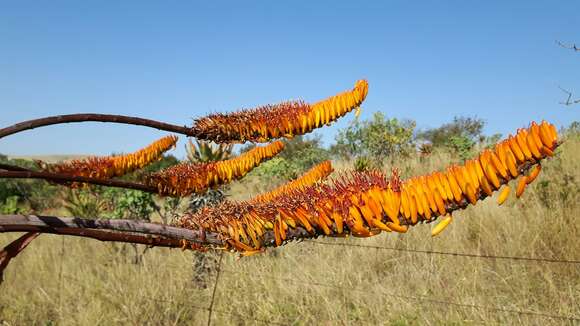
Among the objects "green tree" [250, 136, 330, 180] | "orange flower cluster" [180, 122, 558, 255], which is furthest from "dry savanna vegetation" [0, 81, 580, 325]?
"green tree" [250, 136, 330, 180]

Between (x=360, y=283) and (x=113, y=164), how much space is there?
2998 millimetres

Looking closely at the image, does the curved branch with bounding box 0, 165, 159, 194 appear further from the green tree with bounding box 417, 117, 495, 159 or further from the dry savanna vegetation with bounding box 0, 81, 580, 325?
the green tree with bounding box 417, 117, 495, 159

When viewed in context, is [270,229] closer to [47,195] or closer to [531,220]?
[531,220]

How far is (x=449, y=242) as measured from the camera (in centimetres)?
474

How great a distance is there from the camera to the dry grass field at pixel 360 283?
3.43 metres

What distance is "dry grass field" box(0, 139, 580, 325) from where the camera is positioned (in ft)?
11.3

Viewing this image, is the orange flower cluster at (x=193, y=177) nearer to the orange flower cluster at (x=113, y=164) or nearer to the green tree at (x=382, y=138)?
the orange flower cluster at (x=113, y=164)

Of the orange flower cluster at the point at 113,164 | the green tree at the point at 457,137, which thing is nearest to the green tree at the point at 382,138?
the green tree at the point at 457,137

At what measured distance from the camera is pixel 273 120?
3.53 ft

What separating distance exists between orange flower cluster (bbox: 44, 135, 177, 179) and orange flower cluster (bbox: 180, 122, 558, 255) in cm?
64

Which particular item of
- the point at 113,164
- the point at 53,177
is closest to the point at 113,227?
the point at 53,177

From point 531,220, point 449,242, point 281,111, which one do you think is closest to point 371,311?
point 449,242

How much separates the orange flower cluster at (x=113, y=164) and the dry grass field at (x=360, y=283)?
6.07 ft

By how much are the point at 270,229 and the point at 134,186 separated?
1.86 feet
